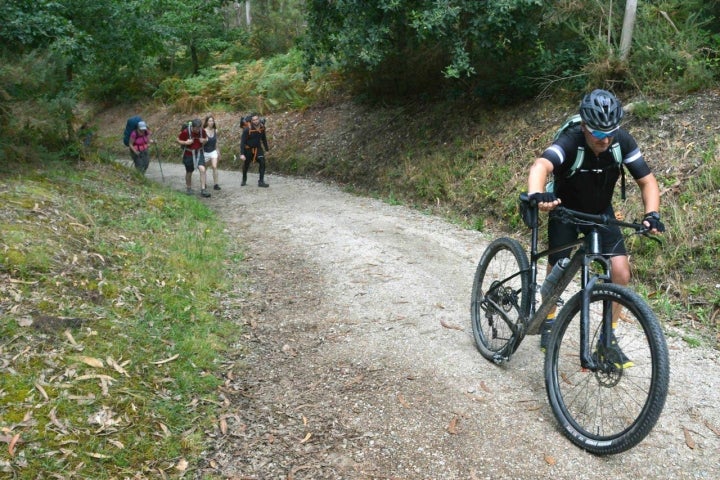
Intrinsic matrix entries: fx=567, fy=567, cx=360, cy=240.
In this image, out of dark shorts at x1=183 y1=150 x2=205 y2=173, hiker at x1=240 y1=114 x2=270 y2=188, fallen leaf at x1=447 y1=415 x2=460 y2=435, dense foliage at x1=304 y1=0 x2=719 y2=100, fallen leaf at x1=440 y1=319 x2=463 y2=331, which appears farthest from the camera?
hiker at x1=240 y1=114 x2=270 y2=188

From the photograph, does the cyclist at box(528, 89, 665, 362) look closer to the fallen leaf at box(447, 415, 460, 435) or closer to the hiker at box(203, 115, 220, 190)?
the fallen leaf at box(447, 415, 460, 435)

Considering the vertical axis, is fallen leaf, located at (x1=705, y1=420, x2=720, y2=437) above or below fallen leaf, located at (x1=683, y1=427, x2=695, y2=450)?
above

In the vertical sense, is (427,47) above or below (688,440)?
above

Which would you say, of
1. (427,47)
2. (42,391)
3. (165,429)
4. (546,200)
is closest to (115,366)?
(42,391)

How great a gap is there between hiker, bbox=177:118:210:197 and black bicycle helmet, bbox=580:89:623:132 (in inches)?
460

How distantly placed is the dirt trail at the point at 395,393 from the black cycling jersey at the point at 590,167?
1.59m

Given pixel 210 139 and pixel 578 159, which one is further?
pixel 210 139

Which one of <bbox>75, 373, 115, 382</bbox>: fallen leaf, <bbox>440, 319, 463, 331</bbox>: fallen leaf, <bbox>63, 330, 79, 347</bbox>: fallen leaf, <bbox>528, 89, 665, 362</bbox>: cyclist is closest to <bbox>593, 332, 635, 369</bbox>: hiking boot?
<bbox>528, 89, 665, 362</bbox>: cyclist

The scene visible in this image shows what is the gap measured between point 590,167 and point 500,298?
1.45 meters

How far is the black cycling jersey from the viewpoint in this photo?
4.25 meters

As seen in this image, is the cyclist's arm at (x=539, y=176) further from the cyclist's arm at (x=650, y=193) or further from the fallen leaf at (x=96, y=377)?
the fallen leaf at (x=96, y=377)

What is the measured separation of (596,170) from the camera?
431cm

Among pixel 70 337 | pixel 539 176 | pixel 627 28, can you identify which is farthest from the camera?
pixel 627 28

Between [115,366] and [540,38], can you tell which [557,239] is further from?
[540,38]
